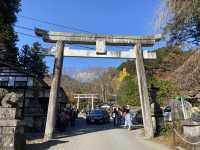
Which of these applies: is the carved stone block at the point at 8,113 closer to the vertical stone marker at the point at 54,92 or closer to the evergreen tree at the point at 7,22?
the vertical stone marker at the point at 54,92

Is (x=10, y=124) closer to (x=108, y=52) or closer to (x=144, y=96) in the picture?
(x=144, y=96)

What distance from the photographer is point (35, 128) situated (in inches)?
851

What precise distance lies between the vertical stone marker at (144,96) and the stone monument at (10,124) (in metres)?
8.30

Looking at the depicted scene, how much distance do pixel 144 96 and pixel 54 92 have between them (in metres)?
5.30

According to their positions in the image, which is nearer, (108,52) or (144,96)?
(144,96)

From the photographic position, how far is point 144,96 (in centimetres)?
1830

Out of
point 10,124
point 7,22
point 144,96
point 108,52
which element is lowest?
point 10,124

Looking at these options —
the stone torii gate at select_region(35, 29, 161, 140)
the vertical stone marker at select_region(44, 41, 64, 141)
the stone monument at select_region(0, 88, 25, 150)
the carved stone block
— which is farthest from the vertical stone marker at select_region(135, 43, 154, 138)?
the carved stone block

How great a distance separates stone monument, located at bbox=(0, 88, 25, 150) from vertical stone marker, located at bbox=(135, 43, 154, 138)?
8.30m

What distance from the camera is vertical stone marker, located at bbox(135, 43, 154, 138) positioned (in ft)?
58.3

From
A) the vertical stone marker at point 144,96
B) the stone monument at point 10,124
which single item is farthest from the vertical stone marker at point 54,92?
the stone monument at point 10,124

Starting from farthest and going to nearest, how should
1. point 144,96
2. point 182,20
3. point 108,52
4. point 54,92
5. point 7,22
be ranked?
1. point 108,52
2. point 144,96
3. point 54,92
4. point 7,22
5. point 182,20

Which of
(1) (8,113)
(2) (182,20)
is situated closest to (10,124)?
(1) (8,113)

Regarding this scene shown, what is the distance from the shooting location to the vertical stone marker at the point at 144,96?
17.8 meters
